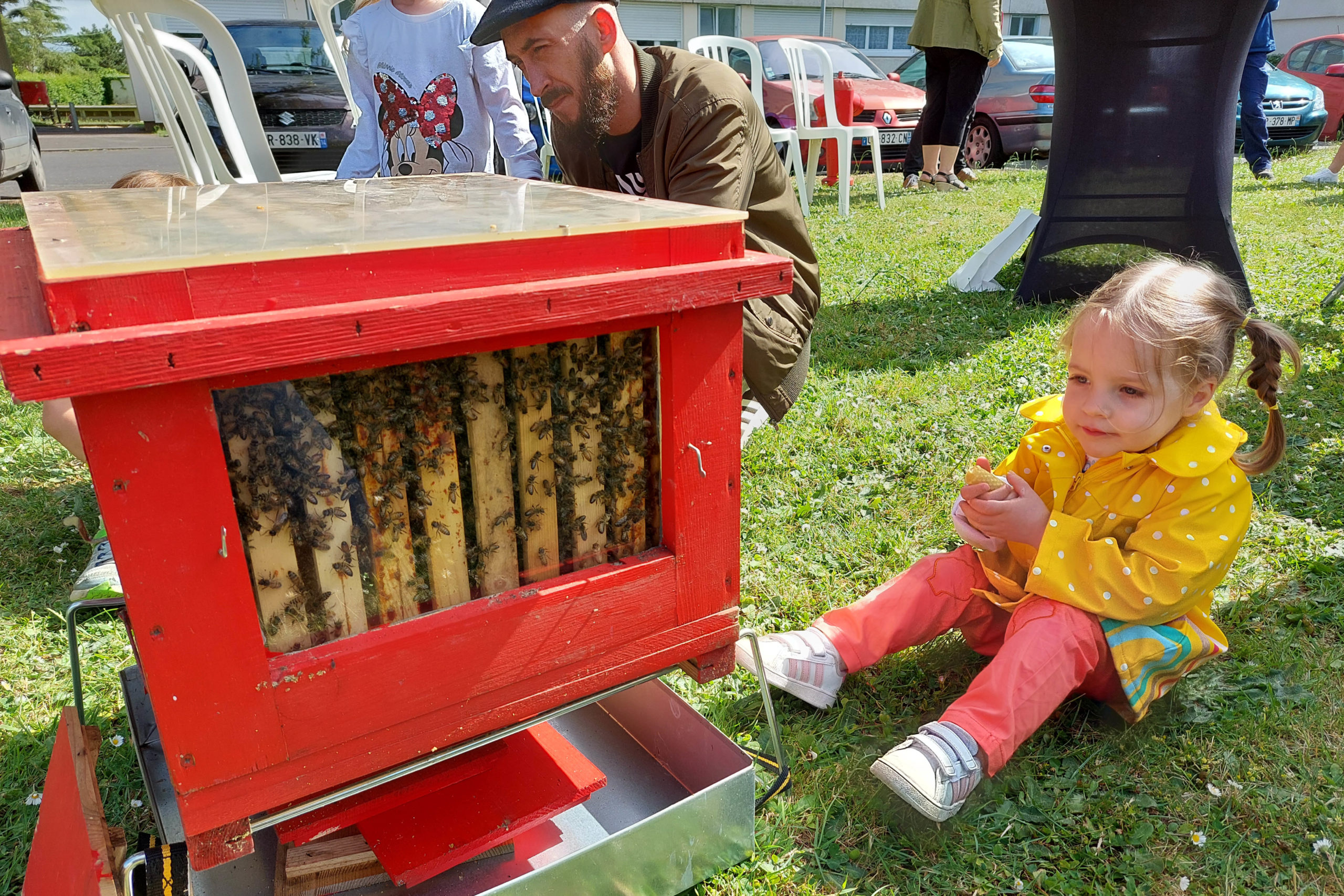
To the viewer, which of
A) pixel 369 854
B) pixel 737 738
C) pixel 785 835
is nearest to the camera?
pixel 369 854

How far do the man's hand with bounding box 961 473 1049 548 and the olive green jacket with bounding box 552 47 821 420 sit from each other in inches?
30.0

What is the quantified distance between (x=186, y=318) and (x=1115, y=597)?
5.94ft

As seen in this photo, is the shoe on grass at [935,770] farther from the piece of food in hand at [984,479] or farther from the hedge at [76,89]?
the hedge at [76,89]

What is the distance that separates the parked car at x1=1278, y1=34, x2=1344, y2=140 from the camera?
1419 cm

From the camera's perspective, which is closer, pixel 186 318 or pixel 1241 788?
pixel 186 318

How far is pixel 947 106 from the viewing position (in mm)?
8891

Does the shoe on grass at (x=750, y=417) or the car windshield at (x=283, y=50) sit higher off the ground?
the car windshield at (x=283, y=50)

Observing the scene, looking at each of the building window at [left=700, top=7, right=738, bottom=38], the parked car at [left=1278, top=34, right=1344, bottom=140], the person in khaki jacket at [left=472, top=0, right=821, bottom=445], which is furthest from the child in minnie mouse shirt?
the building window at [left=700, top=7, right=738, bottom=38]

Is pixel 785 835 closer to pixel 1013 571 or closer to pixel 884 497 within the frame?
pixel 1013 571

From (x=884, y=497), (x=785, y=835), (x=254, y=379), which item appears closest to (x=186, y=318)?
(x=254, y=379)

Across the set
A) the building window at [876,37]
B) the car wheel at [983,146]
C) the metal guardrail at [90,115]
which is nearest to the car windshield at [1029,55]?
the car wheel at [983,146]

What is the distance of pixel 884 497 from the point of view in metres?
3.29

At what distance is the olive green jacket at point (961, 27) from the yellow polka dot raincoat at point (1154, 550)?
270 inches

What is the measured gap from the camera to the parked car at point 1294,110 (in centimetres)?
1297
